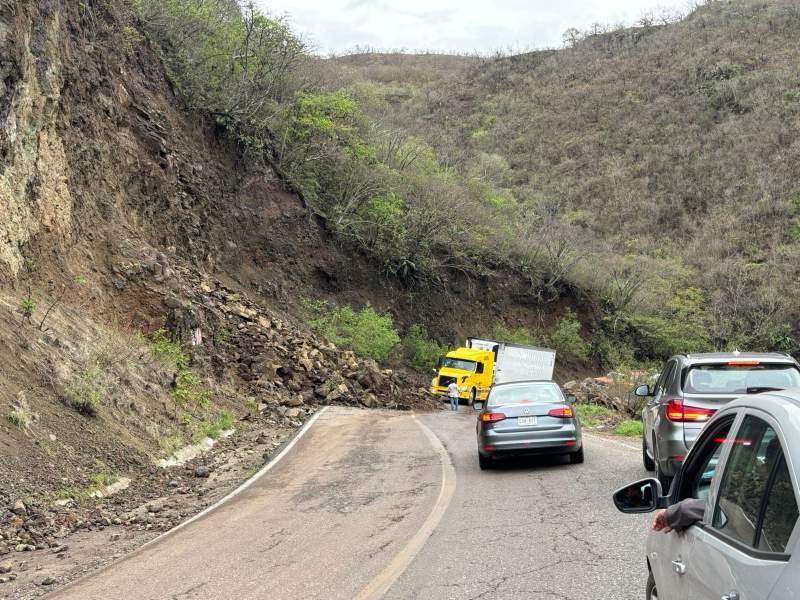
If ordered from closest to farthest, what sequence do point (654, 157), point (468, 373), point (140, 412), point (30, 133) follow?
1. point (140, 412)
2. point (30, 133)
3. point (468, 373)
4. point (654, 157)

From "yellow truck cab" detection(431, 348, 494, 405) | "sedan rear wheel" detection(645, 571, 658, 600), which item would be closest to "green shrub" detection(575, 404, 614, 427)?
"yellow truck cab" detection(431, 348, 494, 405)

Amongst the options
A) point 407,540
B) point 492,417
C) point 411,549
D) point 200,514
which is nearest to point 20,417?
Answer: point 200,514

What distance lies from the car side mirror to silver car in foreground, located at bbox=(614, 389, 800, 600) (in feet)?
0.06

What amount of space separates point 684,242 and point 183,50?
4509cm

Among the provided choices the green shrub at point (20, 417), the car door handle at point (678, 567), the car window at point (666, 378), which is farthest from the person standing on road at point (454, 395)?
the car door handle at point (678, 567)

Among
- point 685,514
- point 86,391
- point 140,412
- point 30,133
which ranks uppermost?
point 30,133

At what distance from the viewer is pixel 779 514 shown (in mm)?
2756

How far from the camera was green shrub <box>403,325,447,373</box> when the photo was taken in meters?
42.8

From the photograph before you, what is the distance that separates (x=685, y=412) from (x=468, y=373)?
26826 mm

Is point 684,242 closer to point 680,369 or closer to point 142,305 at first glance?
point 142,305

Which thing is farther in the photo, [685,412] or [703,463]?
[685,412]

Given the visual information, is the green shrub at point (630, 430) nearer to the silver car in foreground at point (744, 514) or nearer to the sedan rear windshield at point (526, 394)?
the sedan rear windshield at point (526, 394)

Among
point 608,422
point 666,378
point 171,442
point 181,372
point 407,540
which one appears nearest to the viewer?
point 407,540

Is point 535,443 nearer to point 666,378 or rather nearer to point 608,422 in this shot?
point 666,378
